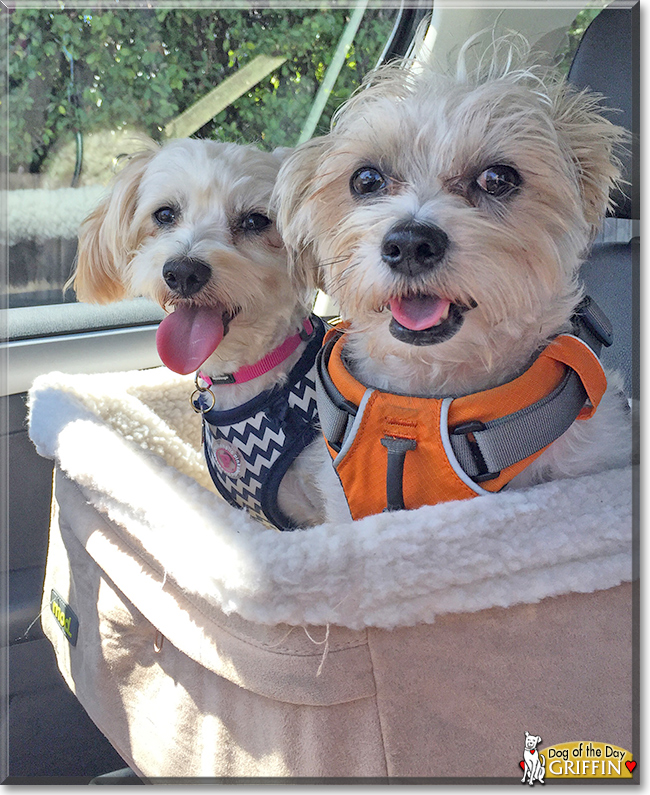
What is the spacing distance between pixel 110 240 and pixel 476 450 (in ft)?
4.35

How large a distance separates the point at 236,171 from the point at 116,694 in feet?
4.56

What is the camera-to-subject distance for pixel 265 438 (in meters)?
1.86

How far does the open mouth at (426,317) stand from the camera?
1.33m

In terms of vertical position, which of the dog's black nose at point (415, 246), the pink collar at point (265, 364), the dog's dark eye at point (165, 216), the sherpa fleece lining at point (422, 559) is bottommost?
the sherpa fleece lining at point (422, 559)

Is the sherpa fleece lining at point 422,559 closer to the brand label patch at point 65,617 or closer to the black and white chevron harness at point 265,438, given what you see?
the black and white chevron harness at point 265,438

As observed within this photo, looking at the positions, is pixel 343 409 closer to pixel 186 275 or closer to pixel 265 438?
pixel 265 438

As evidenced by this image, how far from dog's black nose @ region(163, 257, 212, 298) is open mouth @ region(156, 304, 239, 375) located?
0.09m

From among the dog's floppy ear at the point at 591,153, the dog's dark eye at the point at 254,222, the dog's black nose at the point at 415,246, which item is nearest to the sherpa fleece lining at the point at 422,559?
the dog's black nose at the point at 415,246

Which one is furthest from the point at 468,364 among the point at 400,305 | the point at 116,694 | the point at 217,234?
the point at 116,694

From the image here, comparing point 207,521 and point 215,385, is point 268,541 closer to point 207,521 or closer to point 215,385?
point 207,521

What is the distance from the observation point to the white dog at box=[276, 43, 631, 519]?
4.28 ft

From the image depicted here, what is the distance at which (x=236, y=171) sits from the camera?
193 centimetres

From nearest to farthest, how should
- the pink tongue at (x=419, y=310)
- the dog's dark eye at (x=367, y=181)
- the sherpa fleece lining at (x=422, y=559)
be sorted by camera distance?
the sherpa fleece lining at (x=422, y=559), the pink tongue at (x=419, y=310), the dog's dark eye at (x=367, y=181)

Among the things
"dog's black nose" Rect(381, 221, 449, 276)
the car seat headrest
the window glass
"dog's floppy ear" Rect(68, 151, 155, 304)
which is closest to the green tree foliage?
the window glass
